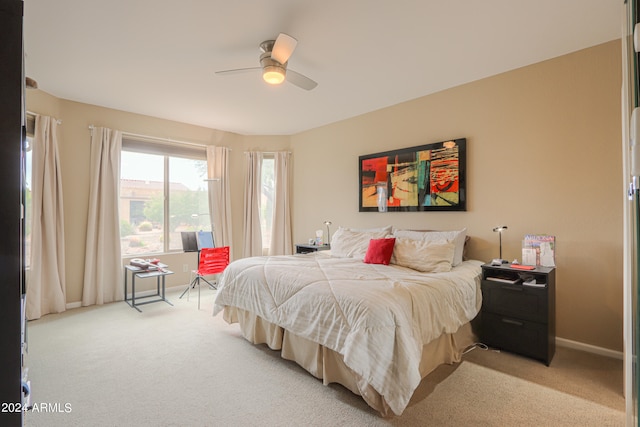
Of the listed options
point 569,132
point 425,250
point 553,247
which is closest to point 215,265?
point 425,250

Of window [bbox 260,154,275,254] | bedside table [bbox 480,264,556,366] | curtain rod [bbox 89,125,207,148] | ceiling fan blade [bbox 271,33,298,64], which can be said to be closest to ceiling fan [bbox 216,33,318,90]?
ceiling fan blade [bbox 271,33,298,64]

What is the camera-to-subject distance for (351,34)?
2.47 metres

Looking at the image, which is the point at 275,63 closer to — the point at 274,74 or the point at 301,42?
the point at 274,74

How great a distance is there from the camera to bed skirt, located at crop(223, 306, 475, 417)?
1.89 m

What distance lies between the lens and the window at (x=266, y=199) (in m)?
5.67

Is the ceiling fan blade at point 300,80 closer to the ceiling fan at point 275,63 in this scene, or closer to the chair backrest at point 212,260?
the ceiling fan at point 275,63

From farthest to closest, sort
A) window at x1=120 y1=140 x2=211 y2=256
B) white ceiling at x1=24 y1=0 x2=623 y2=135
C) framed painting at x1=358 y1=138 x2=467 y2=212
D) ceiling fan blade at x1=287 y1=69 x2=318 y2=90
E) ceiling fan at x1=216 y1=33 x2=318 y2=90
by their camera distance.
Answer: window at x1=120 y1=140 x2=211 y2=256 → framed painting at x1=358 y1=138 x2=467 y2=212 → ceiling fan blade at x1=287 y1=69 x2=318 y2=90 → ceiling fan at x1=216 y1=33 x2=318 y2=90 → white ceiling at x1=24 y1=0 x2=623 y2=135

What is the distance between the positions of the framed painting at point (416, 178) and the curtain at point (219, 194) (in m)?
2.40

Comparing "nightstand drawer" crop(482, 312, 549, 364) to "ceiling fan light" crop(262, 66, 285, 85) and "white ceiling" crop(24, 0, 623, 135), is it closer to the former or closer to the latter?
"white ceiling" crop(24, 0, 623, 135)

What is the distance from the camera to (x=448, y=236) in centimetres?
320

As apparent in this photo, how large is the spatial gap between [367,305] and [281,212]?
3.82 meters

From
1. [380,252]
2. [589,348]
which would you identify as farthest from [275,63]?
[589,348]

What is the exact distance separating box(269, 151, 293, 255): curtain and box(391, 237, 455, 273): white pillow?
8.81ft

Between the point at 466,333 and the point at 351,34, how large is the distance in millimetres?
2773
